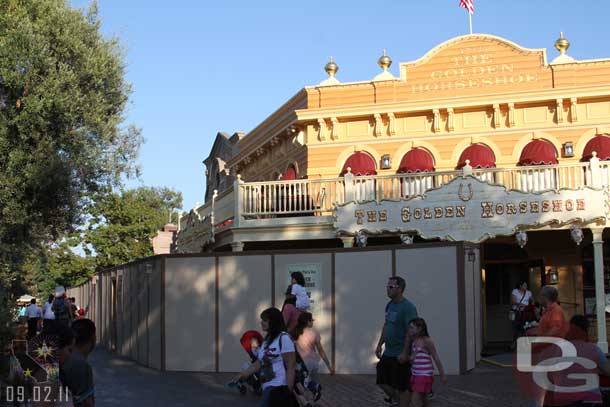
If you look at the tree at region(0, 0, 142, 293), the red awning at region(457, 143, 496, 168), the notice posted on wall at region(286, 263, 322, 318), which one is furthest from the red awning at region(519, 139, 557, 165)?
the tree at region(0, 0, 142, 293)

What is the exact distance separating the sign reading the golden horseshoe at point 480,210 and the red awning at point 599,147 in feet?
14.6

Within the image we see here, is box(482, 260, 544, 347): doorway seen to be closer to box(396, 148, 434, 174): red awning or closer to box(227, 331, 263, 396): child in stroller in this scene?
box(396, 148, 434, 174): red awning

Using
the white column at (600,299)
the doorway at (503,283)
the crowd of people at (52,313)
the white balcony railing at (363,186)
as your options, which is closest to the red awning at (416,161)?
the white balcony railing at (363,186)

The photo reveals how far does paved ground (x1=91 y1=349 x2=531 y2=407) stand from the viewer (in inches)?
443

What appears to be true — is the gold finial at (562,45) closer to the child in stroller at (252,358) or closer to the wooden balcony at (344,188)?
the wooden balcony at (344,188)

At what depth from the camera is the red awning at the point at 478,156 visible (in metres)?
22.8

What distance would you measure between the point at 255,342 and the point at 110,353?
9902mm

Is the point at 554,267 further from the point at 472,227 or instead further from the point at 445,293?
the point at 445,293

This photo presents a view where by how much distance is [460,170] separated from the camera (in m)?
19.4

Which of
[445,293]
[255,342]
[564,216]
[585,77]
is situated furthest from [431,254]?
[585,77]

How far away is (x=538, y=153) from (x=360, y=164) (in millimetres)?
5128

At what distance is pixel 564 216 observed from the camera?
1812cm

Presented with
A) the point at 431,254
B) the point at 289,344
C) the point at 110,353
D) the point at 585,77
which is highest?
the point at 585,77

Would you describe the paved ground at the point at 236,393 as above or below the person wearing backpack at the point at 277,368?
below
